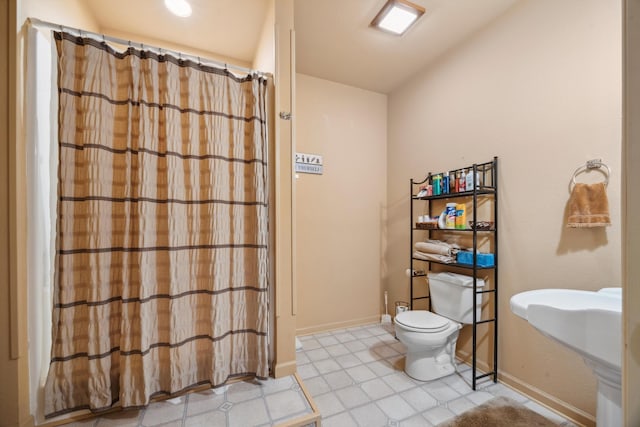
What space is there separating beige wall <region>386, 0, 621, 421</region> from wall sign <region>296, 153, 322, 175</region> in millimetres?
1126

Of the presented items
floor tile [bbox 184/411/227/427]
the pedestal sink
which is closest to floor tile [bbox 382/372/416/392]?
the pedestal sink

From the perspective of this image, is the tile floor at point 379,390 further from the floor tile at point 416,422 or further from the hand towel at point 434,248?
the hand towel at point 434,248

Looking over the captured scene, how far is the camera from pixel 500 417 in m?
1.41

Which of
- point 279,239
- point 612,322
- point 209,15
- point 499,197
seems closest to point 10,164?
point 279,239

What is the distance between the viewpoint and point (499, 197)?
5.84ft

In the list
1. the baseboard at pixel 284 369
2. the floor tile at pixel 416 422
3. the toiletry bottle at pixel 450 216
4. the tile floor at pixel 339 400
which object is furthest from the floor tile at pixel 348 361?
the toiletry bottle at pixel 450 216

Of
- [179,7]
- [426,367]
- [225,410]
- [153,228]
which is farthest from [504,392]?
[179,7]

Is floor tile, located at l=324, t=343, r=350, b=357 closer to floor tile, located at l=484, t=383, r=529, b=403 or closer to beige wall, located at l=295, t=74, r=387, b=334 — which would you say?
beige wall, located at l=295, t=74, r=387, b=334

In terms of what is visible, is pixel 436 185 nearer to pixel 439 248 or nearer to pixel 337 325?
pixel 439 248

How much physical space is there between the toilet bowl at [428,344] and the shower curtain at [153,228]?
96cm

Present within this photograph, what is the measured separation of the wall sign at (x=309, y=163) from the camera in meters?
2.41

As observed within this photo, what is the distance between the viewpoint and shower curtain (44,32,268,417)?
130cm
